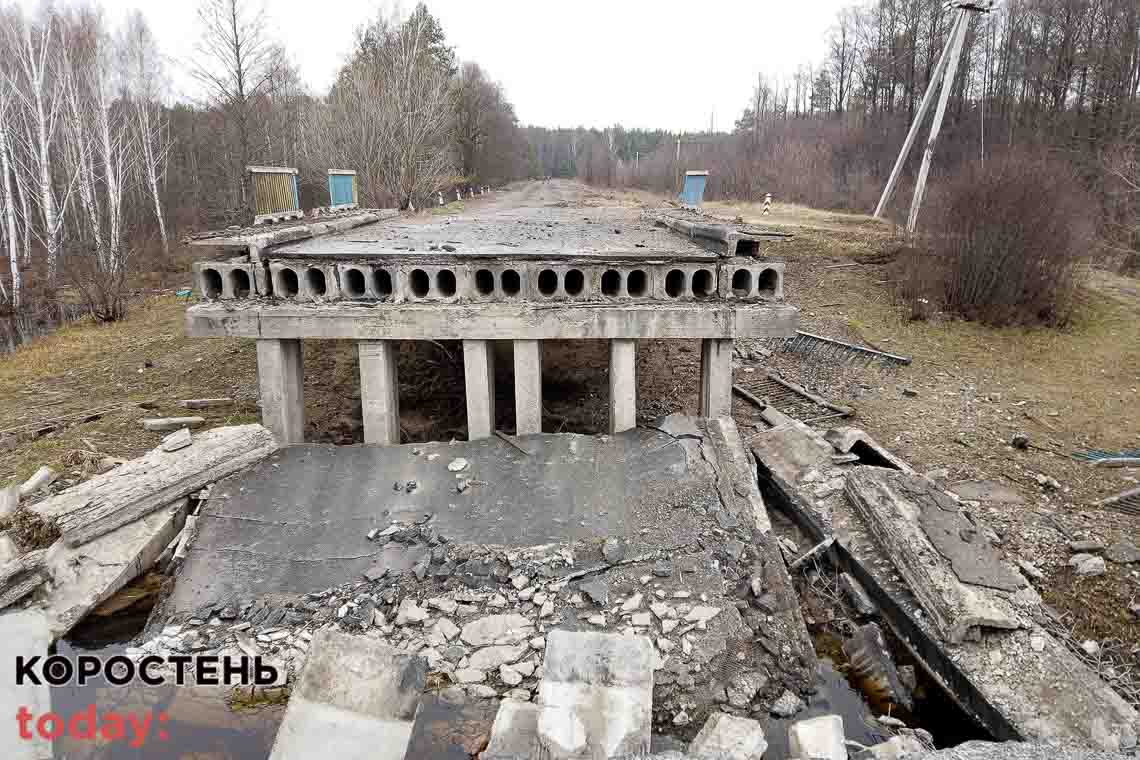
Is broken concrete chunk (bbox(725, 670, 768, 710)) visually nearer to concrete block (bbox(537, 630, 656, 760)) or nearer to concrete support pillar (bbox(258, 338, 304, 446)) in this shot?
concrete block (bbox(537, 630, 656, 760))

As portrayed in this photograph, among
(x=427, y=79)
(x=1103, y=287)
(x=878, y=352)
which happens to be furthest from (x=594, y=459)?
(x=427, y=79)

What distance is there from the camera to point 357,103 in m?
22.5

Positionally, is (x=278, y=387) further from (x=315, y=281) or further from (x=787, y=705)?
(x=787, y=705)

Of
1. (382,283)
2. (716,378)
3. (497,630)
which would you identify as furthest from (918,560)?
(382,283)

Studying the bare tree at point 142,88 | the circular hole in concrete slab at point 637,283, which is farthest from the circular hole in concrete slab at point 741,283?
the bare tree at point 142,88

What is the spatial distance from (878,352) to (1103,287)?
8220mm

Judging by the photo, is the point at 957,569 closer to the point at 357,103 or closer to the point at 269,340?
the point at 269,340

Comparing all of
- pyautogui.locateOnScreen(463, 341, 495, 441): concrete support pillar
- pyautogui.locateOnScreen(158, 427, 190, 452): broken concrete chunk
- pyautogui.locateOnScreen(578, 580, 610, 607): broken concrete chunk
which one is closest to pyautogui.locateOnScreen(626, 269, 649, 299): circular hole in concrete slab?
pyautogui.locateOnScreen(463, 341, 495, 441): concrete support pillar

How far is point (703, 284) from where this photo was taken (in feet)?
24.2

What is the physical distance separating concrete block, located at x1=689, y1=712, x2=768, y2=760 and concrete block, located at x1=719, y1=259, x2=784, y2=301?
4.41m

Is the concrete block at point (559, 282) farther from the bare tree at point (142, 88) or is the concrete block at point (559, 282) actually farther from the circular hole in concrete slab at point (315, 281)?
the bare tree at point (142, 88)

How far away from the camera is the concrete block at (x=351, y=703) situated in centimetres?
380

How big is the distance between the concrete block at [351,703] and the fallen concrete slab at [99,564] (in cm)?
271

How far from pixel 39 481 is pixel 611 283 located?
6.19 m
